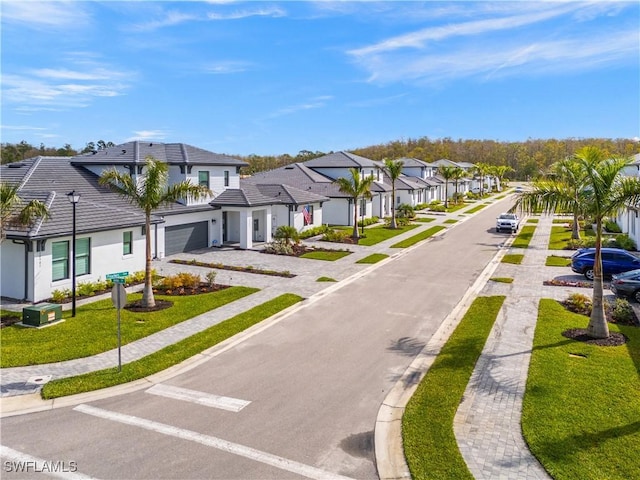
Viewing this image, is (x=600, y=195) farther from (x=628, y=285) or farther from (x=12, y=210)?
(x=12, y=210)

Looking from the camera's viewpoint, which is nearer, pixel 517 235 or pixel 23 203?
pixel 23 203

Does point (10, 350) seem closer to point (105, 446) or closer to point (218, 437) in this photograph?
point (105, 446)

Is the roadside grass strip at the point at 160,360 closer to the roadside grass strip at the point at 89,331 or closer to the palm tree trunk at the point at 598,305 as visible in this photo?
the roadside grass strip at the point at 89,331

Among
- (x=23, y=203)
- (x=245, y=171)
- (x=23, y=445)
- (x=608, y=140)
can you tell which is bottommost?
(x=23, y=445)

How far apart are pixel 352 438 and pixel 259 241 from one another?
1116 inches

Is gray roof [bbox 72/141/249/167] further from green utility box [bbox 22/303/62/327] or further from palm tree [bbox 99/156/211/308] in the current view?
green utility box [bbox 22/303/62/327]

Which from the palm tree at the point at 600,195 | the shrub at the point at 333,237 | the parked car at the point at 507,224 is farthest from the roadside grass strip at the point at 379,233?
the palm tree at the point at 600,195

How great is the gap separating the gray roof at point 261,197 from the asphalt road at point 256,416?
16989 mm

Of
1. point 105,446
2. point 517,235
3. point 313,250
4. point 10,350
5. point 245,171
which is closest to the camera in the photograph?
point 105,446

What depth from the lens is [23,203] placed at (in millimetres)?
21312

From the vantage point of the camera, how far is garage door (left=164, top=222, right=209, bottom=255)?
3064cm

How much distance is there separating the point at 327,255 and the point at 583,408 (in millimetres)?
22560

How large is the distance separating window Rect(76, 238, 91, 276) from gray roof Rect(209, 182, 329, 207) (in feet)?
40.6

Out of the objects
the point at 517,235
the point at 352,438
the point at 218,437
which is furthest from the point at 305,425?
the point at 517,235
